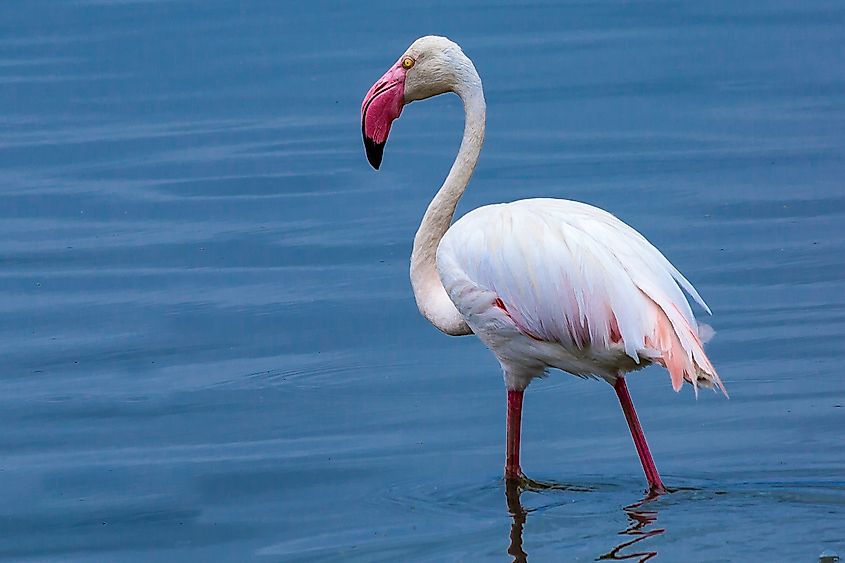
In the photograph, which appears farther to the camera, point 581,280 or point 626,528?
point 581,280

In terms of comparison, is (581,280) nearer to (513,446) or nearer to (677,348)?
(677,348)

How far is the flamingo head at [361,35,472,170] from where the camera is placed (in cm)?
681

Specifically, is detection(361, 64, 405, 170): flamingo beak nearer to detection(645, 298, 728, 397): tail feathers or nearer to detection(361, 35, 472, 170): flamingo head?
detection(361, 35, 472, 170): flamingo head

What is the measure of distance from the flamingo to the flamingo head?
0.66 metres

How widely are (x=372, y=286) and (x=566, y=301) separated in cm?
315

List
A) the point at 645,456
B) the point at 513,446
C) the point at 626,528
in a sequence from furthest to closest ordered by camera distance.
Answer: the point at 513,446
the point at 645,456
the point at 626,528

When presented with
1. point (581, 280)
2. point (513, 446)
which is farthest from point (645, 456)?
point (581, 280)

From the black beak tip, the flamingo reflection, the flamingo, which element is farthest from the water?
the black beak tip

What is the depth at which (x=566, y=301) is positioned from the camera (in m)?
5.79

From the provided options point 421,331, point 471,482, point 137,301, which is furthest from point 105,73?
point 471,482

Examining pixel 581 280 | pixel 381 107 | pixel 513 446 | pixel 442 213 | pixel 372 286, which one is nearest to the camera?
pixel 581 280

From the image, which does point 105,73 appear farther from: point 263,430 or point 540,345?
point 540,345

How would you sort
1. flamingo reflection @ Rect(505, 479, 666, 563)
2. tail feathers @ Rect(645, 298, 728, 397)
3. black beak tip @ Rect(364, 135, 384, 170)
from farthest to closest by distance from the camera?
black beak tip @ Rect(364, 135, 384, 170)
tail feathers @ Rect(645, 298, 728, 397)
flamingo reflection @ Rect(505, 479, 666, 563)

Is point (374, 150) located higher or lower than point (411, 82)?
lower
